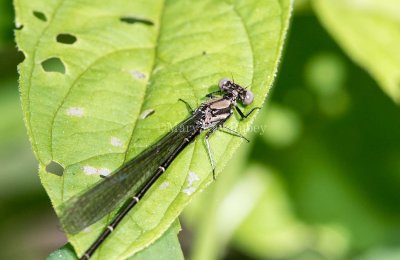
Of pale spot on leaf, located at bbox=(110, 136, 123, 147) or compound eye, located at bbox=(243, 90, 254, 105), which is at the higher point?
compound eye, located at bbox=(243, 90, 254, 105)

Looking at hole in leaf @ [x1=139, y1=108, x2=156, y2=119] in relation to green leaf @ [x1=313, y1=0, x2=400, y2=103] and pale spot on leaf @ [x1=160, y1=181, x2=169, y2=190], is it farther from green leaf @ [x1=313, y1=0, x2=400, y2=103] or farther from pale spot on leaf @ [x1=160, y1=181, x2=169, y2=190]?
green leaf @ [x1=313, y1=0, x2=400, y2=103]

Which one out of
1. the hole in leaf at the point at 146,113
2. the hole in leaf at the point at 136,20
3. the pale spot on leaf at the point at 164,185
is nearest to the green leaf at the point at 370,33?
the hole in leaf at the point at 136,20

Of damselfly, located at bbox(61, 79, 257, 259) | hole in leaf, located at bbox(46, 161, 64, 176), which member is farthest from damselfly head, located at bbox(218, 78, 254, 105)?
hole in leaf, located at bbox(46, 161, 64, 176)

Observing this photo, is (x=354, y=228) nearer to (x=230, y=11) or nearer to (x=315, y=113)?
(x=315, y=113)

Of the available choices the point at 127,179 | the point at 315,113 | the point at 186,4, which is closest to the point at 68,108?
the point at 127,179

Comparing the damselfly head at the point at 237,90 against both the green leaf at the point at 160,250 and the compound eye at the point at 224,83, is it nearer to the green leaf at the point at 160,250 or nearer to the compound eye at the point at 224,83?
the compound eye at the point at 224,83

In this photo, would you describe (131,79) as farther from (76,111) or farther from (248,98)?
(248,98)
